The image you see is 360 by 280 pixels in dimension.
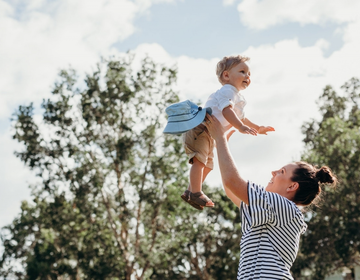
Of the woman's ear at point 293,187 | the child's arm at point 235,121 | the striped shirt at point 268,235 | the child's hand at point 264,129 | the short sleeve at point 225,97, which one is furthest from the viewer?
the child's hand at point 264,129

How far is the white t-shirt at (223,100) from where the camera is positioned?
13.0 feet

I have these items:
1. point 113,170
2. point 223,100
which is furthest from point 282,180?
point 113,170

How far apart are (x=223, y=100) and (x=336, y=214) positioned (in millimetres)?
23274

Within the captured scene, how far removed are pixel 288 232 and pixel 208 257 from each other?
27091mm

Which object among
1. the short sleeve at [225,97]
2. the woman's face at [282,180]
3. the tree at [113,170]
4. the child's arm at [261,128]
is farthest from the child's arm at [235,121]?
the tree at [113,170]

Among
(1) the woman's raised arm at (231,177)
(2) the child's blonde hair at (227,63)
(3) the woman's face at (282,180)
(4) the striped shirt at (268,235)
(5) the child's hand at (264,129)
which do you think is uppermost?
(2) the child's blonde hair at (227,63)

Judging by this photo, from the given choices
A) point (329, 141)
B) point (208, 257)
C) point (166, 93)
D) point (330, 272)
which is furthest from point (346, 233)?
point (166, 93)

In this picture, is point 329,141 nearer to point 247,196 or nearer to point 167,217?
point 167,217

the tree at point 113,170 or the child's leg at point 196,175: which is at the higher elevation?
the tree at point 113,170

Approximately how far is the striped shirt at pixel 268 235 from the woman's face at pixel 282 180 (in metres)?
0.18

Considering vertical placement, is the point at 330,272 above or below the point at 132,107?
below

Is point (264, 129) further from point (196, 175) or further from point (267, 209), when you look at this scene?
point (267, 209)

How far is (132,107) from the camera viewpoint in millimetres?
24281

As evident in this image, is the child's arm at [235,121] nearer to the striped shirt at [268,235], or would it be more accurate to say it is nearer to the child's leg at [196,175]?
the child's leg at [196,175]
